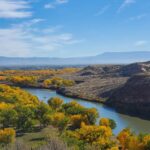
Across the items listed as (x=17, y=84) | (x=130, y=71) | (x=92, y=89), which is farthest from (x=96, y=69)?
(x=92, y=89)

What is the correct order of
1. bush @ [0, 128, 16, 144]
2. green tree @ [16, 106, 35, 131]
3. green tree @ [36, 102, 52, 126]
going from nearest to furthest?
bush @ [0, 128, 16, 144], green tree @ [16, 106, 35, 131], green tree @ [36, 102, 52, 126]

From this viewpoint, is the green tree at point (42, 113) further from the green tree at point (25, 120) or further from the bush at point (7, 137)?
the bush at point (7, 137)

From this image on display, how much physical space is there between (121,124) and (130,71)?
92.9 m

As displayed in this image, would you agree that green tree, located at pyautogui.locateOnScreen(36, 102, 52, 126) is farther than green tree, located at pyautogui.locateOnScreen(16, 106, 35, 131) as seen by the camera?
Yes

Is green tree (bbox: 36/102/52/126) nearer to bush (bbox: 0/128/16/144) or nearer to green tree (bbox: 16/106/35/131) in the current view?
green tree (bbox: 16/106/35/131)

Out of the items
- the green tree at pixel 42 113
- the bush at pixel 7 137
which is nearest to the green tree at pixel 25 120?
the green tree at pixel 42 113

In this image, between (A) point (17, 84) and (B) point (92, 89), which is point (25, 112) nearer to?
(B) point (92, 89)

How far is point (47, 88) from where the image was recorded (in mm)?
139500

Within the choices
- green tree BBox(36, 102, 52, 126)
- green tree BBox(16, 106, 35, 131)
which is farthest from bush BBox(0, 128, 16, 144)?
green tree BBox(36, 102, 52, 126)

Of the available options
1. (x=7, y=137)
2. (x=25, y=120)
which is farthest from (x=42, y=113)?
(x=7, y=137)

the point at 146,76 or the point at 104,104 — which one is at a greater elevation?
the point at 146,76

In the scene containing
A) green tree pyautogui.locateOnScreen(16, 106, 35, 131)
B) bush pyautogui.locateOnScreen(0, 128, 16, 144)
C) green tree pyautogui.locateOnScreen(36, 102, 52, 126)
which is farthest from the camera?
green tree pyautogui.locateOnScreen(36, 102, 52, 126)

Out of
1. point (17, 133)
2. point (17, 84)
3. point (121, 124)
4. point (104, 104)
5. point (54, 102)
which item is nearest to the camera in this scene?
point (17, 133)

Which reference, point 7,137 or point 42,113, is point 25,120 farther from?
point 7,137
